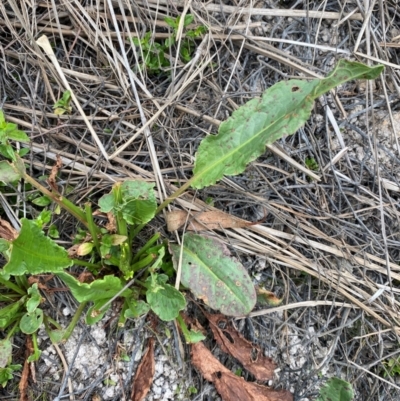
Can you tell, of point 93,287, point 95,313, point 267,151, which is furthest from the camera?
point 267,151

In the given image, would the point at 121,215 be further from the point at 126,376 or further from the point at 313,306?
the point at 313,306

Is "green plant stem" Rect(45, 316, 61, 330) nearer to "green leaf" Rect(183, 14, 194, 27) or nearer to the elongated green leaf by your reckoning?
the elongated green leaf

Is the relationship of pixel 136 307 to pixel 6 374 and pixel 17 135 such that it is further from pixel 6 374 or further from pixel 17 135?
pixel 17 135

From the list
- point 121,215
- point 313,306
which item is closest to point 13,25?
point 121,215

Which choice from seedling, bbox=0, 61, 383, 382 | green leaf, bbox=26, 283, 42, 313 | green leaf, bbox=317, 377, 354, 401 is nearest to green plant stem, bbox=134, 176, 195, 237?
seedling, bbox=0, 61, 383, 382

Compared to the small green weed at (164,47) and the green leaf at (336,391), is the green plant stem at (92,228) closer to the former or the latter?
the small green weed at (164,47)

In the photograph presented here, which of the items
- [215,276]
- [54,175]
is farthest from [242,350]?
[54,175]
